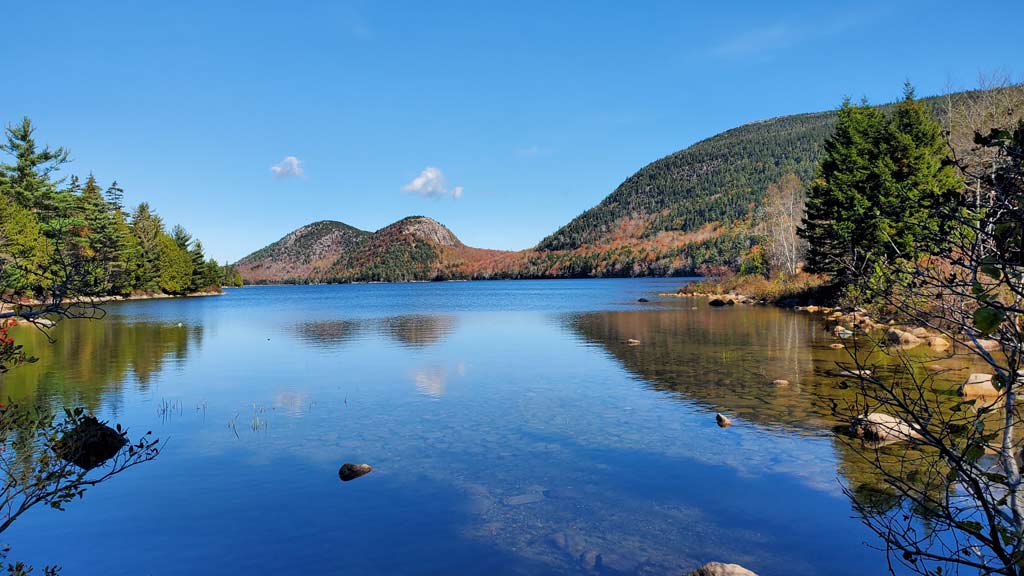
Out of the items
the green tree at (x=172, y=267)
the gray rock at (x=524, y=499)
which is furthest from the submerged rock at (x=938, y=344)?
the green tree at (x=172, y=267)

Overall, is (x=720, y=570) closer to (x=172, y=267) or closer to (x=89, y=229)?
(x=89, y=229)

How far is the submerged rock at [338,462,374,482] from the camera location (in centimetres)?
1377

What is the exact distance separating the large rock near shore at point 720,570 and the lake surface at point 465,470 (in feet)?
3.30

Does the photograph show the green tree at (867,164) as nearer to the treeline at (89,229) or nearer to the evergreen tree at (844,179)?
the evergreen tree at (844,179)

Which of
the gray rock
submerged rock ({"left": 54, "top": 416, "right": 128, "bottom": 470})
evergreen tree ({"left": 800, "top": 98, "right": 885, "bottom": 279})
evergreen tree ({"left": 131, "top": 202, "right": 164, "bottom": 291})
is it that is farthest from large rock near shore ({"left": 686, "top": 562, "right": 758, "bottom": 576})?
evergreen tree ({"left": 131, "top": 202, "right": 164, "bottom": 291})

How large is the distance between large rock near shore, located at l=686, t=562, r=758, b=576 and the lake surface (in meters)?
1.01

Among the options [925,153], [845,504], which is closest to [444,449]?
[845,504]

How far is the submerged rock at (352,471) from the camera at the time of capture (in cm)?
1377

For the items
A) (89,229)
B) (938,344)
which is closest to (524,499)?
(938,344)

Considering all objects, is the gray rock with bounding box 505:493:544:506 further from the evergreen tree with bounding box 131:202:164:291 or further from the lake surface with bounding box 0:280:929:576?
the evergreen tree with bounding box 131:202:164:291

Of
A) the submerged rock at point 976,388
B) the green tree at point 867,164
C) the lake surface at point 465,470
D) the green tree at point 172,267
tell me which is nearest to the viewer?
the lake surface at point 465,470

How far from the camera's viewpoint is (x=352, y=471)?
1388 cm

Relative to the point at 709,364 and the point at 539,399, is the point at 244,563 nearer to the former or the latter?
the point at 539,399

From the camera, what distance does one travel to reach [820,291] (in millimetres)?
57438
